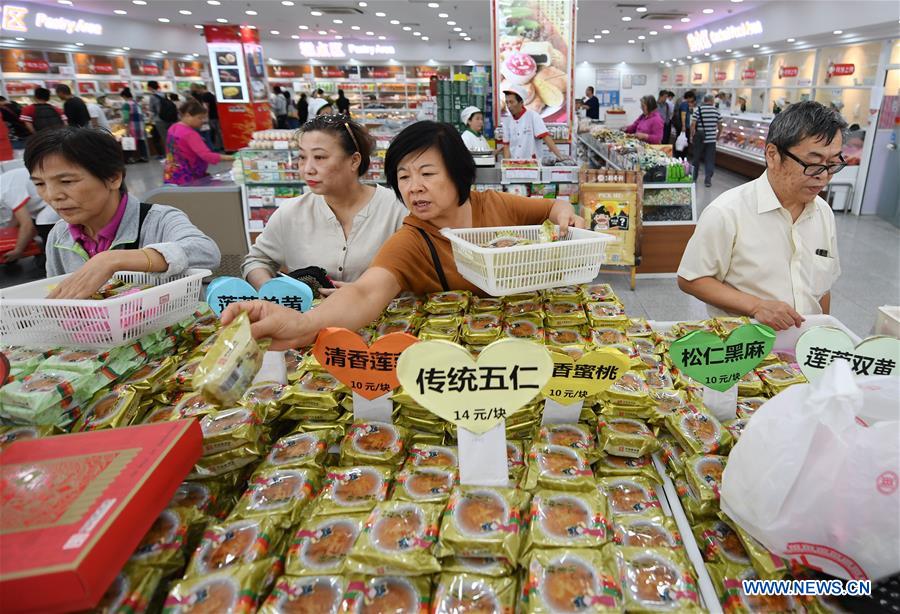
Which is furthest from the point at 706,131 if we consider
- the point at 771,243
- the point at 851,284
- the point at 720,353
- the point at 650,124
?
the point at 720,353

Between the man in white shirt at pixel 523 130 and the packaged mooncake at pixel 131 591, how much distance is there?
6.68 metres

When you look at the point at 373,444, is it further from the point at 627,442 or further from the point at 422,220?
the point at 422,220

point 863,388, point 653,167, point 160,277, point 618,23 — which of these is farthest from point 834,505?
point 618,23

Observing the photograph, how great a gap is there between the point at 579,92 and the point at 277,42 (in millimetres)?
14456

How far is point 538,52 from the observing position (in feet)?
23.6

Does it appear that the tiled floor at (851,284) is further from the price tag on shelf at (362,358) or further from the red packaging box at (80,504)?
the red packaging box at (80,504)

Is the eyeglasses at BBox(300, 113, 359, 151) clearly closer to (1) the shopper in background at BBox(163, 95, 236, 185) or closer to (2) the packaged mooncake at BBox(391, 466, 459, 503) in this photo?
(2) the packaged mooncake at BBox(391, 466, 459, 503)

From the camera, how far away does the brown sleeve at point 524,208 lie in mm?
2141

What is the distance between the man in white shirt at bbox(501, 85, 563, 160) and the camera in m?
6.84

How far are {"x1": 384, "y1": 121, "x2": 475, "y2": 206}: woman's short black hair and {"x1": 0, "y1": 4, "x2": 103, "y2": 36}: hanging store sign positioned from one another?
590 inches

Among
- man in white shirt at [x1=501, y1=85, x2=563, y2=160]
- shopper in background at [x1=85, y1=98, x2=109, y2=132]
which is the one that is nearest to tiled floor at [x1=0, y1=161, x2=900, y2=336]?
man in white shirt at [x1=501, y1=85, x2=563, y2=160]

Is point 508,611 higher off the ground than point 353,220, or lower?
lower

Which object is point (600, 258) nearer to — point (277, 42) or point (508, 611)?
point (508, 611)

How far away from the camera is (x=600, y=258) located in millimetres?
1727
